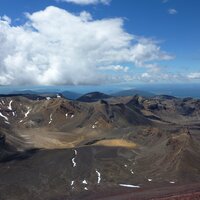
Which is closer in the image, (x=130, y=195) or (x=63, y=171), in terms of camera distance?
(x=130, y=195)

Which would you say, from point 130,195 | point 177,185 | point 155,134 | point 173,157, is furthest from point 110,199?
point 155,134

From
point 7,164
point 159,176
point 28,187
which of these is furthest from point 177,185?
point 7,164

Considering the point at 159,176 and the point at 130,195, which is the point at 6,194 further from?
the point at 159,176

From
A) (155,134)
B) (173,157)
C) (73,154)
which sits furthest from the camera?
(155,134)

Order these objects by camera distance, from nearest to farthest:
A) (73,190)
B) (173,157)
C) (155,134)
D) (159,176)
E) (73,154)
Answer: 1. (73,190)
2. (159,176)
3. (173,157)
4. (73,154)
5. (155,134)

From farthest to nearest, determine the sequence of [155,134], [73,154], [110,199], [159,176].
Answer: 1. [155,134]
2. [73,154]
3. [159,176]
4. [110,199]

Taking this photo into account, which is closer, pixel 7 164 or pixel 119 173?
pixel 119 173

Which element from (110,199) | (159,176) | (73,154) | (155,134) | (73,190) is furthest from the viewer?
(155,134)

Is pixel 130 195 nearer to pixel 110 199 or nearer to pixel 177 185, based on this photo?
pixel 110 199
